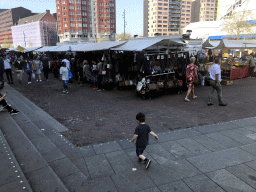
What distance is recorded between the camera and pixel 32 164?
3.64m

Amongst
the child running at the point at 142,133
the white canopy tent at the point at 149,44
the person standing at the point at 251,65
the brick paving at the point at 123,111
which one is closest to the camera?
the child running at the point at 142,133

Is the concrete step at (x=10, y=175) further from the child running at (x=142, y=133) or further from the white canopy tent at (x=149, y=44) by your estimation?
the white canopy tent at (x=149, y=44)

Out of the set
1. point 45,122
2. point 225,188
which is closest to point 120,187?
point 225,188

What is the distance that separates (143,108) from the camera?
7758mm

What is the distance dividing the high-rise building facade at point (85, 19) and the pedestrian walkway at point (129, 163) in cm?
A: 8690

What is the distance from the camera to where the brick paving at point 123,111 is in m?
5.65

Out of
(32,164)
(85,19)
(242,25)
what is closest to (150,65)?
(32,164)

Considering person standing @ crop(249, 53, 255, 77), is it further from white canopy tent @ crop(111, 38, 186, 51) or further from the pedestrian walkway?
the pedestrian walkway

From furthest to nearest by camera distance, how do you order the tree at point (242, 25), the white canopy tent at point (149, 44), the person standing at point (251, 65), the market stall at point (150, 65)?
1. the tree at point (242, 25)
2. the person standing at point (251, 65)
3. the market stall at point (150, 65)
4. the white canopy tent at point (149, 44)

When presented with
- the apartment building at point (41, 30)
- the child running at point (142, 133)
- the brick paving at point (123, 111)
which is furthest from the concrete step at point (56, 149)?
the apartment building at point (41, 30)

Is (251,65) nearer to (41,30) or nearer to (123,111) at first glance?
(123,111)

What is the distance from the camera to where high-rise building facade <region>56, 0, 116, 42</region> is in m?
82.8

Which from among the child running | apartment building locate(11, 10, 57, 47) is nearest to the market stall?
the child running

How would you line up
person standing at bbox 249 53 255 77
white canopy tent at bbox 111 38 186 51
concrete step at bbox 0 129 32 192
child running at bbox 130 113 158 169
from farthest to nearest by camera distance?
person standing at bbox 249 53 255 77 → white canopy tent at bbox 111 38 186 51 → child running at bbox 130 113 158 169 → concrete step at bbox 0 129 32 192
